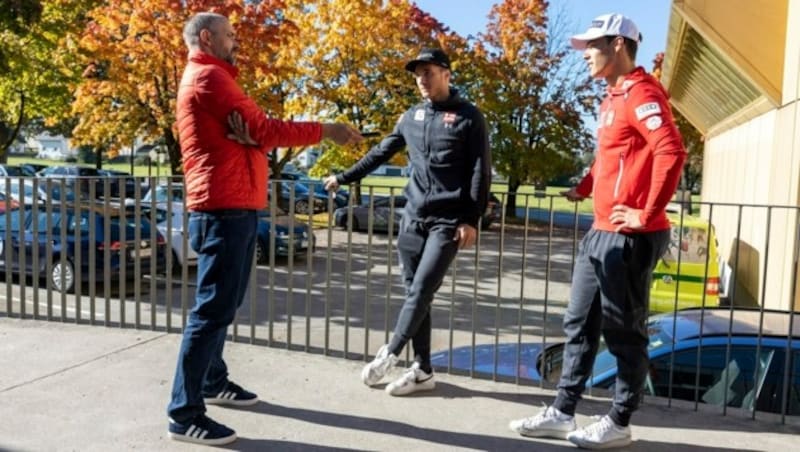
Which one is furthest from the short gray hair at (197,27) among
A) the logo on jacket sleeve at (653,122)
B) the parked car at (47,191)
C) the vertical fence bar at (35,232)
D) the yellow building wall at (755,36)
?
the yellow building wall at (755,36)

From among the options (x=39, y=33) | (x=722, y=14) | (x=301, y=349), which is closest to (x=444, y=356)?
(x=301, y=349)

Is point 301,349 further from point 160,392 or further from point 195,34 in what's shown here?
point 195,34

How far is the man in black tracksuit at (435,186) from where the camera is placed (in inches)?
154

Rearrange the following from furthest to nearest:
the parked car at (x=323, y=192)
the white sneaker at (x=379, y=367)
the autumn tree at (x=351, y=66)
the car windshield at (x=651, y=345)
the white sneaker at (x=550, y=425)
→ the autumn tree at (x=351, y=66) → the car windshield at (x=651, y=345) → the parked car at (x=323, y=192) → the white sneaker at (x=379, y=367) → the white sneaker at (x=550, y=425)

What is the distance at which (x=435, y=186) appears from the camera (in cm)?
400

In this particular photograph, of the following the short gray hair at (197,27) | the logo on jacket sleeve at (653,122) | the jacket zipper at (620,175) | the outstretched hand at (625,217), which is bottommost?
the outstretched hand at (625,217)

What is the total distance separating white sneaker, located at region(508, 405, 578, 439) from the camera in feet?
11.8

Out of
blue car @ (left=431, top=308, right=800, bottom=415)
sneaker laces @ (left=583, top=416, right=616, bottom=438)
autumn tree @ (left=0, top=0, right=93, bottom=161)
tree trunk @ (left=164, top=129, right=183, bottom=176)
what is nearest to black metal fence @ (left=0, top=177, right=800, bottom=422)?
blue car @ (left=431, top=308, right=800, bottom=415)

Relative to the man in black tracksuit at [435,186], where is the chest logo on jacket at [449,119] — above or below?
above

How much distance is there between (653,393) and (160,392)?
3.08 m

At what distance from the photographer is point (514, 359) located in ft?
18.8

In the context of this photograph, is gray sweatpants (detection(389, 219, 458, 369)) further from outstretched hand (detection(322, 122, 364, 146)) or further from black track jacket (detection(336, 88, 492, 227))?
outstretched hand (detection(322, 122, 364, 146))

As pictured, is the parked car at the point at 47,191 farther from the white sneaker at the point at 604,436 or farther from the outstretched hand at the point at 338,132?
the white sneaker at the point at 604,436

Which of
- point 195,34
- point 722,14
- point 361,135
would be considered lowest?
point 361,135
